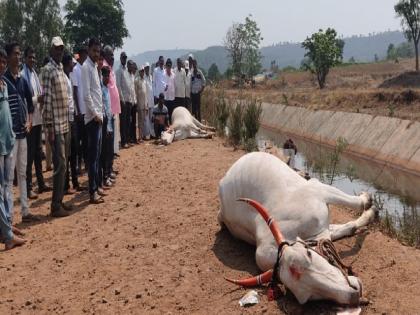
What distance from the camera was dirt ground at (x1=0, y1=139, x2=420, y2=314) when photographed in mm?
4059

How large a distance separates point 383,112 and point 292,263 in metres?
18.4

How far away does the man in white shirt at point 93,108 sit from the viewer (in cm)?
677

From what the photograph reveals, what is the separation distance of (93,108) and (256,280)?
366 centimetres

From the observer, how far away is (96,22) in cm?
4616

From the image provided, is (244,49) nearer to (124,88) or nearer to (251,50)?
(251,50)

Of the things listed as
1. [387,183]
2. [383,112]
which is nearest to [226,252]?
[387,183]

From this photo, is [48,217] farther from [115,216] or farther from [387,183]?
[387,183]

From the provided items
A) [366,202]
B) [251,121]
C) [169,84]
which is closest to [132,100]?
[169,84]

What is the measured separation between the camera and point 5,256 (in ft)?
17.6

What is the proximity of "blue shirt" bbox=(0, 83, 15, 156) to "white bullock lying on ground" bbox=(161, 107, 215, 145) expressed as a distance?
20.6ft

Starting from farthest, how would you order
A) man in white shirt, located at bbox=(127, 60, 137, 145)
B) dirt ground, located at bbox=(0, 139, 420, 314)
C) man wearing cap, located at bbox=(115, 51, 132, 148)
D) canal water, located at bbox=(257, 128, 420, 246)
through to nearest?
man in white shirt, located at bbox=(127, 60, 137, 145) < man wearing cap, located at bbox=(115, 51, 132, 148) < canal water, located at bbox=(257, 128, 420, 246) < dirt ground, located at bbox=(0, 139, 420, 314)

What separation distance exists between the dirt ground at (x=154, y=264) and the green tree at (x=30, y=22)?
36.7m

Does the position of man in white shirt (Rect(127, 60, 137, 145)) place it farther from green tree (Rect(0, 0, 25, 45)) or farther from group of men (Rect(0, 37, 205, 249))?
green tree (Rect(0, 0, 25, 45))

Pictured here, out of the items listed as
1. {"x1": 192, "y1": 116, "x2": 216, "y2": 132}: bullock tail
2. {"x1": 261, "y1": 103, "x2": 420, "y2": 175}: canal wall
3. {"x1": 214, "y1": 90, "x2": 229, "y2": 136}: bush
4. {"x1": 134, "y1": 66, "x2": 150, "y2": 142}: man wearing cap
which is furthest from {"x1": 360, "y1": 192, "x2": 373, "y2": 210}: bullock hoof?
{"x1": 261, "y1": 103, "x2": 420, "y2": 175}: canal wall
